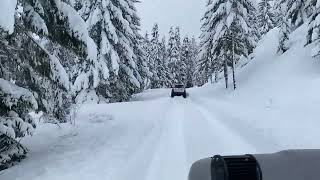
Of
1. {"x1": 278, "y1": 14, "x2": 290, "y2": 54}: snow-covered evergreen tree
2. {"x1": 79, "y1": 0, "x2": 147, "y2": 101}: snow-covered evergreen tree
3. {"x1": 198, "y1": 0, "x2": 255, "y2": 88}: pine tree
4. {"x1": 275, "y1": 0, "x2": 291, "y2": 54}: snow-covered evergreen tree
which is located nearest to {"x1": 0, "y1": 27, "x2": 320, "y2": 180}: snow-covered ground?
{"x1": 79, "y1": 0, "x2": 147, "y2": 101}: snow-covered evergreen tree

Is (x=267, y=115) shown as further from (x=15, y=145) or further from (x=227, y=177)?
(x=227, y=177)

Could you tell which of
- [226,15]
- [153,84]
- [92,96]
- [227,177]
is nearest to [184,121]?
[92,96]

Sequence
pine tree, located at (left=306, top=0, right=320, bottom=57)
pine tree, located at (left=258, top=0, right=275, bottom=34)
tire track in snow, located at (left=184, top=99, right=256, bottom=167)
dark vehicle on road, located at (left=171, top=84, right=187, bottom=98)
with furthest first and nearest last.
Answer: pine tree, located at (left=258, top=0, right=275, bottom=34) < dark vehicle on road, located at (left=171, top=84, right=187, bottom=98) < pine tree, located at (left=306, top=0, right=320, bottom=57) < tire track in snow, located at (left=184, top=99, right=256, bottom=167)

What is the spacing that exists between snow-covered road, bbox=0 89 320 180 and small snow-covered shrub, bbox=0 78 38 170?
409 millimetres

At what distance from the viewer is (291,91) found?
24.2 meters

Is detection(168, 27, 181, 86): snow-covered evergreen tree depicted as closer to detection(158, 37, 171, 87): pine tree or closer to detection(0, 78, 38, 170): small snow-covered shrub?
detection(158, 37, 171, 87): pine tree

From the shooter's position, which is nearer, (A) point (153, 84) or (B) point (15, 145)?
(B) point (15, 145)

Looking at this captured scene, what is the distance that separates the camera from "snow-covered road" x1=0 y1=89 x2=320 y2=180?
957cm

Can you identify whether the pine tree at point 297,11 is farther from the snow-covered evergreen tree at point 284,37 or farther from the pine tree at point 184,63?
the pine tree at point 184,63

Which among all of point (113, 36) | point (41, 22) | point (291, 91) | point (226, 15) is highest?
point (226, 15)

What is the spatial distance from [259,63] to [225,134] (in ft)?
83.3

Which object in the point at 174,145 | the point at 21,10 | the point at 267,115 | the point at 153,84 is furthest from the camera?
the point at 153,84

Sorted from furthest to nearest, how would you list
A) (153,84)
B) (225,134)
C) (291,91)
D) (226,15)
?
(153,84) → (226,15) → (291,91) → (225,134)

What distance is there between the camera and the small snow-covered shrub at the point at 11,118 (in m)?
10.1
